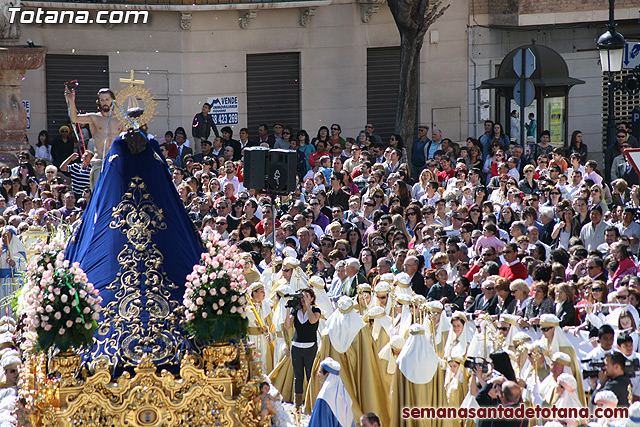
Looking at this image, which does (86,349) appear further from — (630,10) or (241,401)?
(630,10)

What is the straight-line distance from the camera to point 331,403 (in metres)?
9.81

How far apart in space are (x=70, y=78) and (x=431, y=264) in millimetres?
12558

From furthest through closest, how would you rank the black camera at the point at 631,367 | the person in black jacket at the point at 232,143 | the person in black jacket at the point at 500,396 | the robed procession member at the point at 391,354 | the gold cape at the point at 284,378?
1. the person in black jacket at the point at 232,143
2. the gold cape at the point at 284,378
3. the robed procession member at the point at 391,354
4. the black camera at the point at 631,367
5. the person in black jacket at the point at 500,396

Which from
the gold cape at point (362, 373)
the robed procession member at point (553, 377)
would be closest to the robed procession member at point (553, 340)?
the robed procession member at point (553, 377)

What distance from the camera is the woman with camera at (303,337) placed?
39.1 feet

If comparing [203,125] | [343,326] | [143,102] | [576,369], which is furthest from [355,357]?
[203,125]

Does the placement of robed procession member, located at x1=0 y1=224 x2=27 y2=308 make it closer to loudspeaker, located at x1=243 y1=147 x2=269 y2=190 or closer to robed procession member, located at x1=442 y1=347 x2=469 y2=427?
loudspeaker, located at x1=243 y1=147 x2=269 y2=190

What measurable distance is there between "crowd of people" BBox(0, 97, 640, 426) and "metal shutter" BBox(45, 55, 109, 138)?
14.0 ft

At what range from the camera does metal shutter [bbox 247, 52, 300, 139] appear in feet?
80.3

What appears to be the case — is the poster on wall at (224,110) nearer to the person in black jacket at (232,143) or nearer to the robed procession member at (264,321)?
the person in black jacket at (232,143)

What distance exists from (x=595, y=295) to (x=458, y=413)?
229cm

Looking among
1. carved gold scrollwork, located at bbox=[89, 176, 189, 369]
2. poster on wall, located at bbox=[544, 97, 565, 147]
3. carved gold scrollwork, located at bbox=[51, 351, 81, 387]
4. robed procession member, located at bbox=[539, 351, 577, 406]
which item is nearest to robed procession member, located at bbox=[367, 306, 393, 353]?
robed procession member, located at bbox=[539, 351, 577, 406]

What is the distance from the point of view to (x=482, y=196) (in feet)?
54.0

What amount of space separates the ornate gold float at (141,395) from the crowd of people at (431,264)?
1.63m
